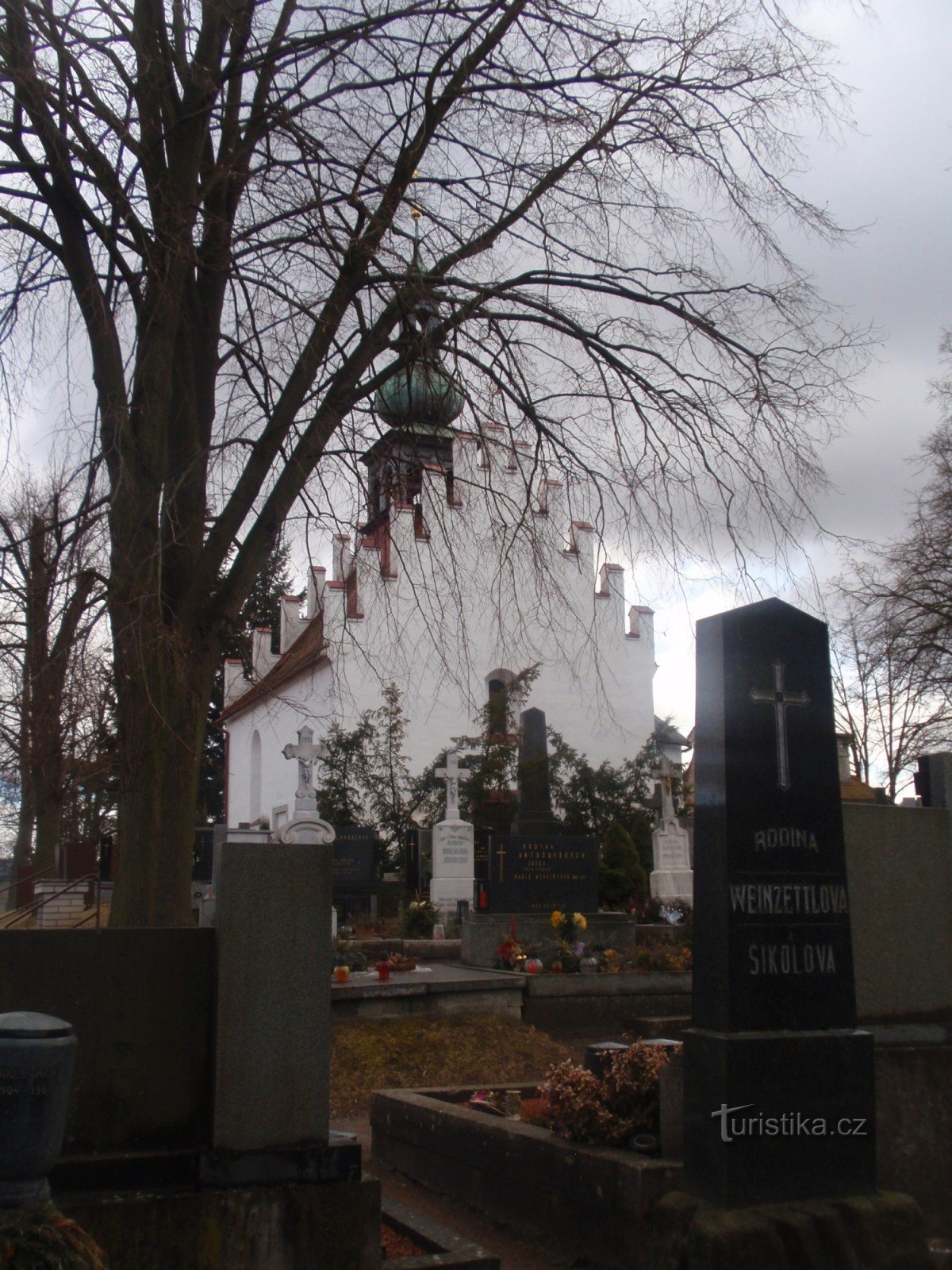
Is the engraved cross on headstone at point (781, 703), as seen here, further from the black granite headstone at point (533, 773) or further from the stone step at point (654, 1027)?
the black granite headstone at point (533, 773)

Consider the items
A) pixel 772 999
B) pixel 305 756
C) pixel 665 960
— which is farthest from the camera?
pixel 305 756

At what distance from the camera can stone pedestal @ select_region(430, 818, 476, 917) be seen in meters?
21.0

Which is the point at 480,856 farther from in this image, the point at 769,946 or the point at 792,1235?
the point at 792,1235

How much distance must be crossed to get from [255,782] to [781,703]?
1250 inches

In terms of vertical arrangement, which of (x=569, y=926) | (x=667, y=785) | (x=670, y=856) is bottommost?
(x=569, y=926)

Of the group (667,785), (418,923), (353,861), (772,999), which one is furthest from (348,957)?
(667,785)

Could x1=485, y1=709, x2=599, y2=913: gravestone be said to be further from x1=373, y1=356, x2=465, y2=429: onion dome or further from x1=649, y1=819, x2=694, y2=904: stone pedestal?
x1=373, y1=356, x2=465, y2=429: onion dome

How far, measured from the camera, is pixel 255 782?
116 feet

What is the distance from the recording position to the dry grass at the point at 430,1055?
31.1 ft

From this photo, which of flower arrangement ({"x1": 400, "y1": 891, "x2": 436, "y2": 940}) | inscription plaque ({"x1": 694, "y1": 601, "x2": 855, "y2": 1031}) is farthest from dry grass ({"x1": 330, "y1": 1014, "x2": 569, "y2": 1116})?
flower arrangement ({"x1": 400, "y1": 891, "x2": 436, "y2": 940})

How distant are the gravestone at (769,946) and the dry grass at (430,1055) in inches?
209

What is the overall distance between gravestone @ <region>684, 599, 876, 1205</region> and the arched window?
30.7m

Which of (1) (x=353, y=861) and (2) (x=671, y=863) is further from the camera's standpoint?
(2) (x=671, y=863)

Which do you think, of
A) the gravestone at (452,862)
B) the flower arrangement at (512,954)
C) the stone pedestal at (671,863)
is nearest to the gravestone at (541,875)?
the flower arrangement at (512,954)
